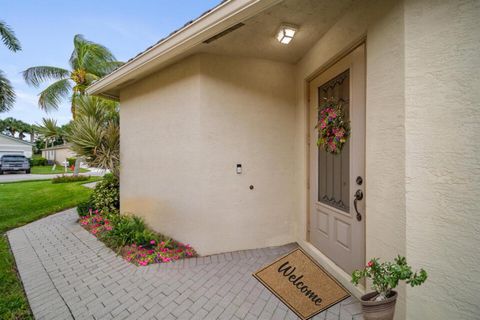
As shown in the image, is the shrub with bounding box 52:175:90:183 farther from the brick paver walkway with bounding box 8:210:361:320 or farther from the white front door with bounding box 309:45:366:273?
the white front door with bounding box 309:45:366:273

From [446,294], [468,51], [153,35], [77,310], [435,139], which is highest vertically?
[153,35]

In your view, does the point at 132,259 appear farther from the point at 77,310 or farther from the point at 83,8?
the point at 83,8

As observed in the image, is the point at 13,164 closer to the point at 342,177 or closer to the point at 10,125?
the point at 342,177

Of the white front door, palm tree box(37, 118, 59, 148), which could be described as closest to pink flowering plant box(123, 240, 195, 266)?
the white front door

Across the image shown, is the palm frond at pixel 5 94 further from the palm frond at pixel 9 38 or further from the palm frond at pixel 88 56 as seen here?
the palm frond at pixel 88 56

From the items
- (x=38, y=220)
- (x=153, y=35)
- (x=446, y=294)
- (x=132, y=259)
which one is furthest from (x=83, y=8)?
(x=446, y=294)

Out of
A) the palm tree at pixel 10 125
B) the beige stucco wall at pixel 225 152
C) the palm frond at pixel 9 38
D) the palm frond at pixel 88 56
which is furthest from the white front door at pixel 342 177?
the palm tree at pixel 10 125

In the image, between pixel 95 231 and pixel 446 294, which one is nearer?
pixel 446 294

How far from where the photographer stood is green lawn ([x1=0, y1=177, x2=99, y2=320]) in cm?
237

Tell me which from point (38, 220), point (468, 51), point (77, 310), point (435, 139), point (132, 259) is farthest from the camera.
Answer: point (38, 220)

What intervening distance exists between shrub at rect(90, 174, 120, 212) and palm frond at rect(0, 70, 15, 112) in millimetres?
5490

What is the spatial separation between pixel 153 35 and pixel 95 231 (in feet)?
31.8

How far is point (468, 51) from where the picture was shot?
1558mm

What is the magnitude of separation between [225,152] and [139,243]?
2316 millimetres
